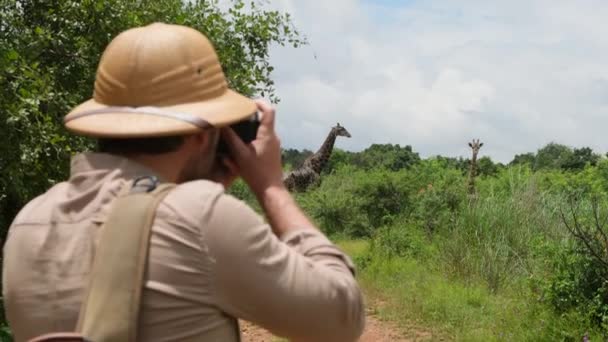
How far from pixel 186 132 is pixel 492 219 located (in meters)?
8.80

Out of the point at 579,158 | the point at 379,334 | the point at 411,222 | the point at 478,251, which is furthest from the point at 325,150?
the point at 579,158

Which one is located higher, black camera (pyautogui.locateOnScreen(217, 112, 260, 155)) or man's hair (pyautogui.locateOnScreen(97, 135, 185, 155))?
A: black camera (pyautogui.locateOnScreen(217, 112, 260, 155))

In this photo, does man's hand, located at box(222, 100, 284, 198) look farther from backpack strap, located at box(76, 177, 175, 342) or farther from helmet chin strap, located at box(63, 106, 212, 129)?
backpack strap, located at box(76, 177, 175, 342)

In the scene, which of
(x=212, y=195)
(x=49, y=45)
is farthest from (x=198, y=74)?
(x=49, y=45)

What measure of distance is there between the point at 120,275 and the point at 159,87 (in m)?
0.33

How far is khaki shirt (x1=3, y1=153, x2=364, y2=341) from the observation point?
1.29m

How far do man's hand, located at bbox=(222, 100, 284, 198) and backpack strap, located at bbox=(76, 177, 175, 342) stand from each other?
0.27m

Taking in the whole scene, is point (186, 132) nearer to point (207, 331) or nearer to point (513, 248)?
point (207, 331)

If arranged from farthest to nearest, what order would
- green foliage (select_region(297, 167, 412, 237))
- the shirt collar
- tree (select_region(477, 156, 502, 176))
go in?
1. tree (select_region(477, 156, 502, 176))
2. green foliage (select_region(297, 167, 412, 237))
3. the shirt collar

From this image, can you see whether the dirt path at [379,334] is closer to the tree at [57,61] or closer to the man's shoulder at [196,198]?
the tree at [57,61]

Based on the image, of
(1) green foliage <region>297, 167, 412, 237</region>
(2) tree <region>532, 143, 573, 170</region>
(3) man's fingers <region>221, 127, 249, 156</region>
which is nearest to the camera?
(3) man's fingers <region>221, 127, 249, 156</region>

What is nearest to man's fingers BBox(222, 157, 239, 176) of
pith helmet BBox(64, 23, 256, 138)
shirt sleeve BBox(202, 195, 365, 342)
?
pith helmet BBox(64, 23, 256, 138)

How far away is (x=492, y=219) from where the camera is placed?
9.88 m

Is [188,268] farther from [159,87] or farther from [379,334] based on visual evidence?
[379,334]
